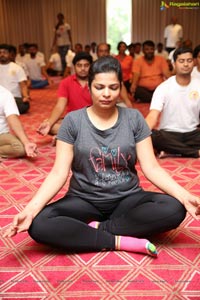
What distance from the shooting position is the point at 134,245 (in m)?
1.67

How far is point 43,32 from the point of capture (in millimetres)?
11922

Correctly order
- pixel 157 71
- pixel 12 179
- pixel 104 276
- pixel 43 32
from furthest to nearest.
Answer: pixel 43 32 < pixel 157 71 < pixel 12 179 < pixel 104 276

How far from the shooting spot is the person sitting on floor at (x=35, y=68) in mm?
7891

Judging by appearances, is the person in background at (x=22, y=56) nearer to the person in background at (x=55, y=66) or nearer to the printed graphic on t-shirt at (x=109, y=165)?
the person in background at (x=55, y=66)

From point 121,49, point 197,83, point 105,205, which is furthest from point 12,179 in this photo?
point 121,49

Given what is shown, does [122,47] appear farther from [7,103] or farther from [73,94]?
[7,103]

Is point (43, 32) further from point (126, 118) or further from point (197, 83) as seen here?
point (126, 118)

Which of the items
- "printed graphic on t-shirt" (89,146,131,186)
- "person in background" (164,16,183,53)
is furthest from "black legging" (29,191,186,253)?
"person in background" (164,16,183,53)

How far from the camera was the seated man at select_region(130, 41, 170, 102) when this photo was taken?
5.68 m

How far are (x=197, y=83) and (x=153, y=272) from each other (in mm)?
1945

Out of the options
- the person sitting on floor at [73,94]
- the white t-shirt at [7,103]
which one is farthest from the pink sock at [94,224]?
the person sitting on floor at [73,94]

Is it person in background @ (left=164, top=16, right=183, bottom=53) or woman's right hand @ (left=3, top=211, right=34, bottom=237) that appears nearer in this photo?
woman's right hand @ (left=3, top=211, right=34, bottom=237)

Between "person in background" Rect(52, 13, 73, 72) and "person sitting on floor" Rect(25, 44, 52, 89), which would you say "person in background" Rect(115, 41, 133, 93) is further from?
"person in background" Rect(52, 13, 73, 72)

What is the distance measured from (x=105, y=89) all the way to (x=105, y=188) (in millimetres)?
438
